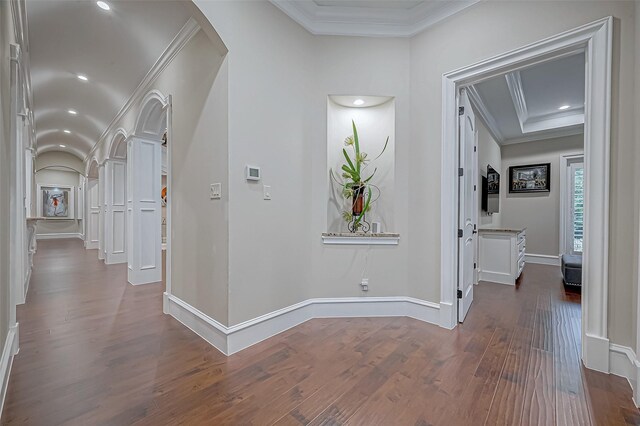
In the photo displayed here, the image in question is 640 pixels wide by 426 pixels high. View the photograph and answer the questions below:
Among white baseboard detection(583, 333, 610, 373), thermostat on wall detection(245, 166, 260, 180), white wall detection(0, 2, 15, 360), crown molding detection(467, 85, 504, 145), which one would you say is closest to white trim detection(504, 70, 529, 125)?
crown molding detection(467, 85, 504, 145)

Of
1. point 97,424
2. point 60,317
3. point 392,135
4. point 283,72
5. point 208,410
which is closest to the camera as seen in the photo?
point 97,424

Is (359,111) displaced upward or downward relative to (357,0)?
downward

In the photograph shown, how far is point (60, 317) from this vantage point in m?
2.85

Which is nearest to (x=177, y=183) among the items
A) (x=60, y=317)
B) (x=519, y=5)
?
(x=60, y=317)

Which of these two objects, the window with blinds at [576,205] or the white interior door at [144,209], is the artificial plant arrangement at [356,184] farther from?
the window with blinds at [576,205]

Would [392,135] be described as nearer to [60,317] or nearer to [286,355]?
[286,355]

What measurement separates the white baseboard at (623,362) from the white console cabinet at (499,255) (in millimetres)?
2507

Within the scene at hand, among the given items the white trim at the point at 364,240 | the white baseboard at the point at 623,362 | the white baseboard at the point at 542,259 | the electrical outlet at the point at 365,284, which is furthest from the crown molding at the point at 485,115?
the white baseboard at the point at 623,362

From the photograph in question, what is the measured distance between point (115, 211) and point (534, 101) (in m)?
8.20

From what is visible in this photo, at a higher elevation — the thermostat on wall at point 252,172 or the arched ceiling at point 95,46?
the arched ceiling at point 95,46

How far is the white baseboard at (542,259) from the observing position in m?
5.83

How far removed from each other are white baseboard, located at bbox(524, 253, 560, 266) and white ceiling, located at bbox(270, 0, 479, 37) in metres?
5.63

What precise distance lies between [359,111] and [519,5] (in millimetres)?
1636

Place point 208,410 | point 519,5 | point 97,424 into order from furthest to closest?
point 519,5, point 208,410, point 97,424
